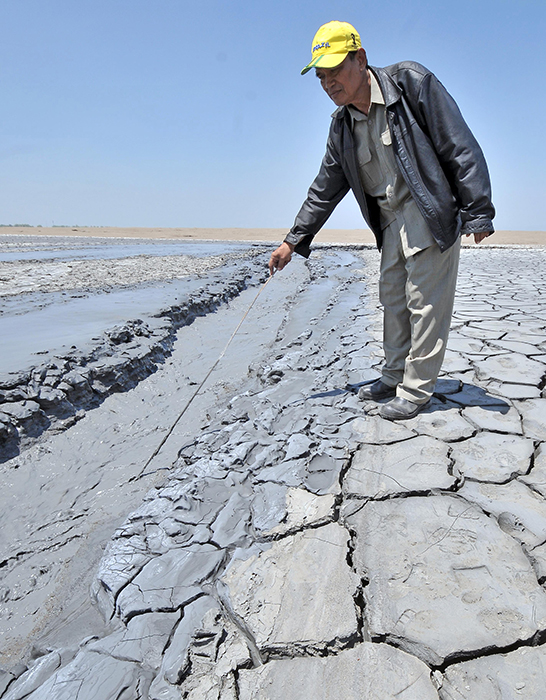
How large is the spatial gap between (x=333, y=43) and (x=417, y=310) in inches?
44.9

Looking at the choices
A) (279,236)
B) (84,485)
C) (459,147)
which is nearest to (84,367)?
(84,485)

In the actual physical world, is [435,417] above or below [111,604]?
above

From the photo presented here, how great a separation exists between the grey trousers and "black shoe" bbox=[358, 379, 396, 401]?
0.32ft

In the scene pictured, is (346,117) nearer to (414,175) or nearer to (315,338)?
(414,175)

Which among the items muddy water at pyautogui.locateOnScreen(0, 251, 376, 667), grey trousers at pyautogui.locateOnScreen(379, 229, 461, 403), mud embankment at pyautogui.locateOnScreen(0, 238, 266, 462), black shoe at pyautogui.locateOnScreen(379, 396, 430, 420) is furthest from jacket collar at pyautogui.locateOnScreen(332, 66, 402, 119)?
mud embankment at pyautogui.locateOnScreen(0, 238, 266, 462)

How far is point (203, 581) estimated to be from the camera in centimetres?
147

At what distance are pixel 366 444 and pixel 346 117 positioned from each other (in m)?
1.47

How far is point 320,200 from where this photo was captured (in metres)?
2.37

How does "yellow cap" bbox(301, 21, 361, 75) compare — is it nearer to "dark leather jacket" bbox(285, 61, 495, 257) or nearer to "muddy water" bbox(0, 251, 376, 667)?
"dark leather jacket" bbox(285, 61, 495, 257)

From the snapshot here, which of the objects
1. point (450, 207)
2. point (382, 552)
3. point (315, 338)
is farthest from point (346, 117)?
point (315, 338)

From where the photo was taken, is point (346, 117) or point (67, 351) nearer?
point (346, 117)

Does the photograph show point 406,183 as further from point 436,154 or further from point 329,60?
point 329,60

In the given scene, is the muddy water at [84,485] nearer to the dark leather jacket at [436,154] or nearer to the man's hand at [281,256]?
the man's hand at [281,256]

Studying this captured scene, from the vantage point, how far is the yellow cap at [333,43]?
5.75 feet
